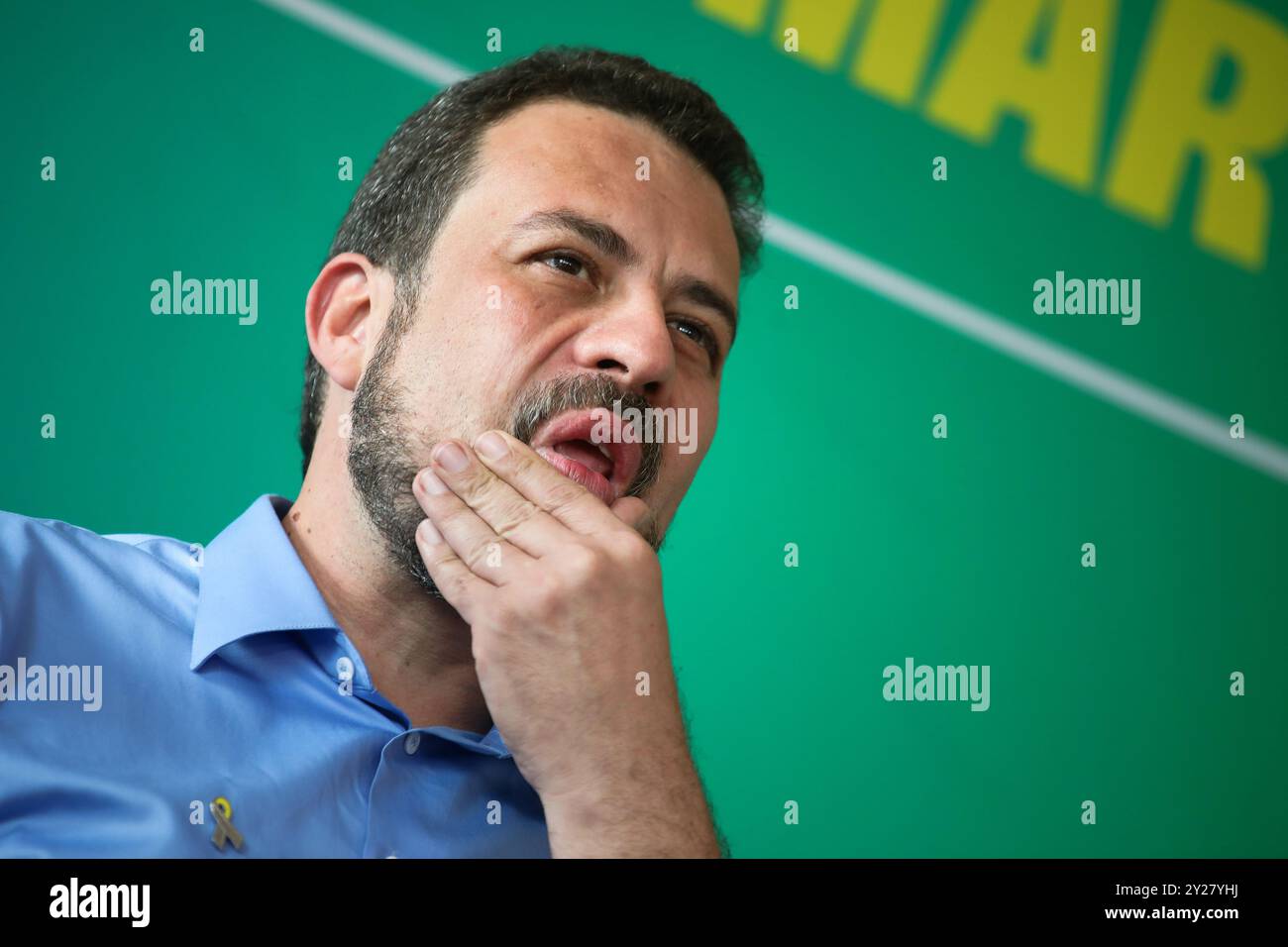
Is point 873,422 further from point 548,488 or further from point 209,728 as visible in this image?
point 209,728

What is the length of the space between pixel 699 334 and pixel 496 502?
0.56 metres

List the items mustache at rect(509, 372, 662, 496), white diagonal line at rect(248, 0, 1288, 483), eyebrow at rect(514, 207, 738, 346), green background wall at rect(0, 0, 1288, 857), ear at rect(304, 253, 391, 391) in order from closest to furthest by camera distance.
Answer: mustache at rect(509, 372, 662, 496)
eyebrow at rect(514, 207, 738, 346)
ear at rect(304, 253, 391, 391)
green background wall at rect(0, 0, 1288, 857)
white diagonal line at rect(248, 0, 1288, 483)

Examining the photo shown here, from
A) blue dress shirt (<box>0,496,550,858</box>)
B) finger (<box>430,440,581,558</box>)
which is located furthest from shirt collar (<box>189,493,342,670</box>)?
finger (<box>430,440,581,558</box>)

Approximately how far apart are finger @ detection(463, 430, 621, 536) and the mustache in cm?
6

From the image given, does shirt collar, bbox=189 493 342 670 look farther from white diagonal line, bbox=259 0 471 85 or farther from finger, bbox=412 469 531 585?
white diagonal line, bbox=259 0 471 85

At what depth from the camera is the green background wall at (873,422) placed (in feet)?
9.48

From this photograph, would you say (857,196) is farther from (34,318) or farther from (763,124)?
(34,318)

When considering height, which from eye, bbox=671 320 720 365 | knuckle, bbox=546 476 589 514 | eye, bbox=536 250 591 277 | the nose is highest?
eye, bbox=536 250 591 277

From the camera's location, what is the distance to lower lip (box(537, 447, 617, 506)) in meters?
1.71

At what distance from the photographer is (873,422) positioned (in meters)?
3.34

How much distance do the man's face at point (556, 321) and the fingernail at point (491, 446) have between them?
0.04 m

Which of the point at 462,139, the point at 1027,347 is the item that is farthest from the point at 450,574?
the point at 1027,347

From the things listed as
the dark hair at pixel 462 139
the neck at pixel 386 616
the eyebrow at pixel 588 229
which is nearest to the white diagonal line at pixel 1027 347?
the dark hair at pixel 462 139
